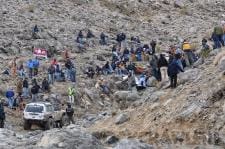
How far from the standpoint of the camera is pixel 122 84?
44156mm

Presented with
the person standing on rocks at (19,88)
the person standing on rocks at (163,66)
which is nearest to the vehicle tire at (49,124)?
the person standing on rocks at (19,88)

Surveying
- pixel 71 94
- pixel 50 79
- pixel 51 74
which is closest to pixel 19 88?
pixel 71 94

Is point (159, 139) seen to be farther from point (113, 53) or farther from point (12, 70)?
point (113, 53)

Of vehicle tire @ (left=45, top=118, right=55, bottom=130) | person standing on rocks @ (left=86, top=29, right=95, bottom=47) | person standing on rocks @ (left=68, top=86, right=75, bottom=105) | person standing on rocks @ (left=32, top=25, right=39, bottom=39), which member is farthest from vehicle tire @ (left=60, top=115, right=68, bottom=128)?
person standing on rocks @ (left=86, top=29, right=95, bottom=47)

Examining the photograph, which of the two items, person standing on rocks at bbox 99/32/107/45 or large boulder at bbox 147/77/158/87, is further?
person standing on rocks at bbox 99/32/107/45

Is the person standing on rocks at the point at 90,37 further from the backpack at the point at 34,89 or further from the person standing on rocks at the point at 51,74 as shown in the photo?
the backpack at the point at 34,89

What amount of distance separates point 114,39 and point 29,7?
8.75m

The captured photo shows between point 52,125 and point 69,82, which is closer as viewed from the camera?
point 52,125

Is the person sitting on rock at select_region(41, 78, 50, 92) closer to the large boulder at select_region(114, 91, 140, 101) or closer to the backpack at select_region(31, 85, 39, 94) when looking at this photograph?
the backpack at select_region(31, 85, 39, 94)

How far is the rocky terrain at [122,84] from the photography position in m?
22.3

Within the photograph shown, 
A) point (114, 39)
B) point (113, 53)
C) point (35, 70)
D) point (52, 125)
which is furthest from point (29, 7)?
point (52, 125)

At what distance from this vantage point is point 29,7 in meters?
61.8

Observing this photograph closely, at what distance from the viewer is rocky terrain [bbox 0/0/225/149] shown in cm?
2231

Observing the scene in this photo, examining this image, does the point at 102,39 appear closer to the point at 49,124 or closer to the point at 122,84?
the point at 122,84
